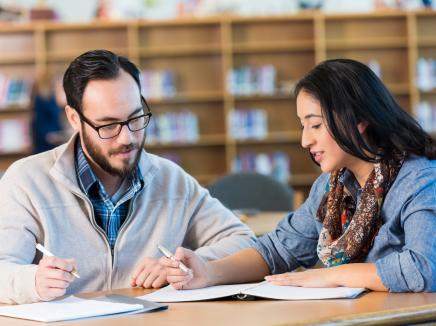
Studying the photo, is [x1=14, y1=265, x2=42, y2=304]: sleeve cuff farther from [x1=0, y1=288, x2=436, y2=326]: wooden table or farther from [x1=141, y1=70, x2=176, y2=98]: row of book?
[x1=141, y1=70, x2=176, y2=98]: row of book

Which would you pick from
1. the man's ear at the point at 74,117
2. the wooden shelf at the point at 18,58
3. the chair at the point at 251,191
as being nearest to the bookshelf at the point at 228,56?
the wooden shelf at the point at 18,58

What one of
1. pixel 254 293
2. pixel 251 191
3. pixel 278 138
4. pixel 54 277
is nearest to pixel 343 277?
pixel 254 293

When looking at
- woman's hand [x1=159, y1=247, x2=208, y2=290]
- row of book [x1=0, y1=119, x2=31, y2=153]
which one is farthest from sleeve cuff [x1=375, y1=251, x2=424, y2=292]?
row of book [x1=0, y1=119, x2=31, y2=153]

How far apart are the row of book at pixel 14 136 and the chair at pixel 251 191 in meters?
3.79

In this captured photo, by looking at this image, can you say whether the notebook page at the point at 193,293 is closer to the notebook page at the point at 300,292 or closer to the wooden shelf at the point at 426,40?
the notebook page at the point at 300,292

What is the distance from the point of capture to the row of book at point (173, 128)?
7.92m

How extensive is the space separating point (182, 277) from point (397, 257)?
0.48 m

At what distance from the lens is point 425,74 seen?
805cm

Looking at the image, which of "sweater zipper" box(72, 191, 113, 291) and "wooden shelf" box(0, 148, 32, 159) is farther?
"wooden shelf" box(0, 148, 32, 159)

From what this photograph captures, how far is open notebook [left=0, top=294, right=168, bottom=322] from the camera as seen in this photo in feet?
5.66

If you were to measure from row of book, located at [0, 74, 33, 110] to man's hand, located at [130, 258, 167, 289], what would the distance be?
19.4ft

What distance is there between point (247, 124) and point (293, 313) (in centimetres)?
635

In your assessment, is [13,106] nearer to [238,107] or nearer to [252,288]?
[238,107]

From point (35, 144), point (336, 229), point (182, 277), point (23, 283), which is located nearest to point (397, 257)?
point (336, 229)
